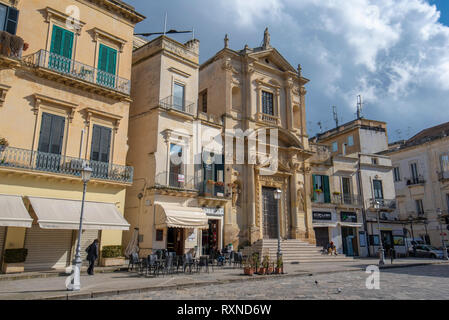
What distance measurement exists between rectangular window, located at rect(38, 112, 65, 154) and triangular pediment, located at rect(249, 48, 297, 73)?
52.2ft

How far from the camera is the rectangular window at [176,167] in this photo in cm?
2031

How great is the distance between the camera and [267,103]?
28.0m

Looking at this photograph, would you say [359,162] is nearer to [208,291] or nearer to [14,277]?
[208,291]

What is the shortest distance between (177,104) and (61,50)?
7.02 m

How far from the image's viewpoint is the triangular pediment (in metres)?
27.7

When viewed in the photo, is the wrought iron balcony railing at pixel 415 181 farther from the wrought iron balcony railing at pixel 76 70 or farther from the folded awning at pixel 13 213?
the folded awning at pixel 13 213

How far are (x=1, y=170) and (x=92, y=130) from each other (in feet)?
14.4

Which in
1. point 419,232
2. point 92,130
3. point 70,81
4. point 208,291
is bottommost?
point 208,291

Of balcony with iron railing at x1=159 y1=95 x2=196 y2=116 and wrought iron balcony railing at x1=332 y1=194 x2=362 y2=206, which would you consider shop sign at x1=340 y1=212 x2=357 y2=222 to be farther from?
balcony with iron railing at x1=159 y1=95 x2=196 y2=116

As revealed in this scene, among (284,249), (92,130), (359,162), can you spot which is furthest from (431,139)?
(92,130)

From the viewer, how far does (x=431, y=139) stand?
3897cm

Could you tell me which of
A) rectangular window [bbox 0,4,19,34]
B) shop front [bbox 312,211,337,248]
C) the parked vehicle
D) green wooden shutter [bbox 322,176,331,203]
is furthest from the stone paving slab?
the parked vehicle

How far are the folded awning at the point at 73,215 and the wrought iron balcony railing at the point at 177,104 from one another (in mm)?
6701

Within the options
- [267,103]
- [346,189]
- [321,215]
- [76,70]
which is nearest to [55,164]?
[76,70]
